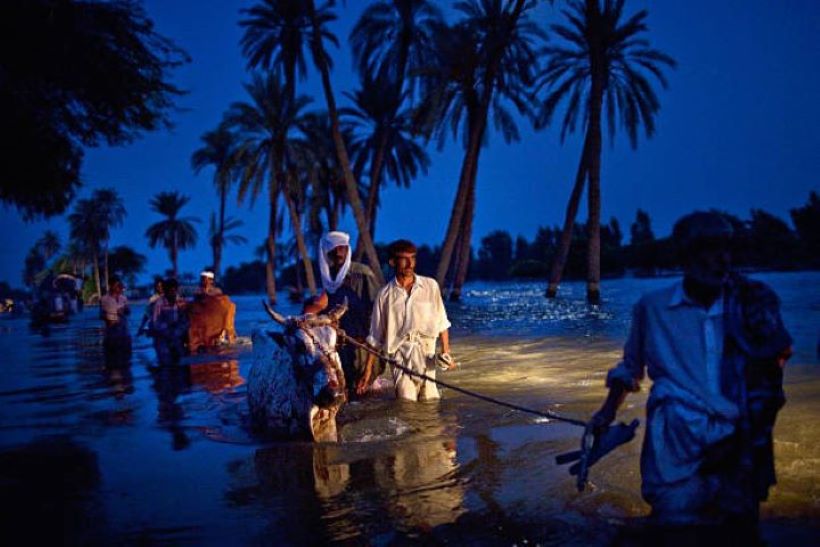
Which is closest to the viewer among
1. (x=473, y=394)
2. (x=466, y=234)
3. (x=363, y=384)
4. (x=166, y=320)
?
(x=473, y=394)

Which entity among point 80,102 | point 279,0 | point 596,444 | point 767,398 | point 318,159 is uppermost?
point 279,0

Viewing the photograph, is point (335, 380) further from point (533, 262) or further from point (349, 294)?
point (533, 262)

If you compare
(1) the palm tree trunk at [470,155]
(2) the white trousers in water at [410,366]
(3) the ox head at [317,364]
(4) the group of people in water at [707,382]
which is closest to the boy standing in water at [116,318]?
(2) the white trousers in water at [410,366]

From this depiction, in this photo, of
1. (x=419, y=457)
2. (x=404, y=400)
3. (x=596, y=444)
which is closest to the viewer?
(x=596, y=444)

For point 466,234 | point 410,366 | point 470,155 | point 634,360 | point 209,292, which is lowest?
point 410,366

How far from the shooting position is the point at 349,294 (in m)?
7.10

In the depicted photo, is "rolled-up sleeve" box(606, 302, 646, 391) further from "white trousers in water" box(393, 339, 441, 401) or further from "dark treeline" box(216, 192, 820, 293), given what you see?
"dark treeline" box(216, 192, 820, 293)

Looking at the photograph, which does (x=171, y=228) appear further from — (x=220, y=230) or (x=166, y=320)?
(x=166, y=320)

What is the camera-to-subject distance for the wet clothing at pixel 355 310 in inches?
279

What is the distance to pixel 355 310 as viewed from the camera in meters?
7.15

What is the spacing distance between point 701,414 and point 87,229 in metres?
80.5

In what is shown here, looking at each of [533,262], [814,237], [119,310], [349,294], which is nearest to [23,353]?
[119,310]

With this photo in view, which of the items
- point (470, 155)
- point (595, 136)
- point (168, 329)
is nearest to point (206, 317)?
point (168, 329)

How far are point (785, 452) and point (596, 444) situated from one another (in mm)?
2462
